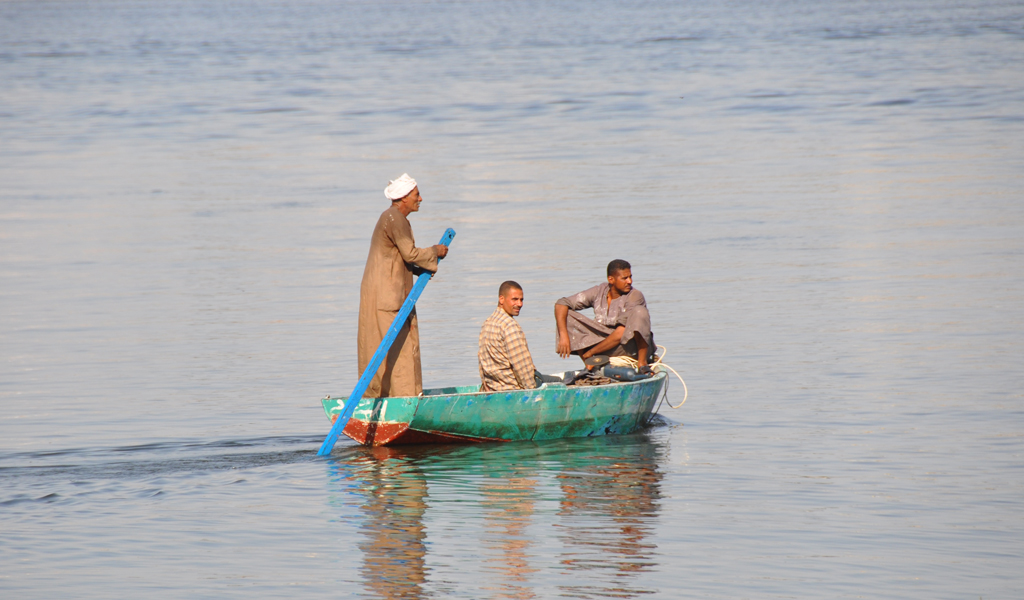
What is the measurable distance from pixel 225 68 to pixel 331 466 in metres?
43.7

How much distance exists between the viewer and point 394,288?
380 inches

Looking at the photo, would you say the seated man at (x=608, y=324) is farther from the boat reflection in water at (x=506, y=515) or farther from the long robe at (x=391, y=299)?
the long robe at (x=391, y=299)

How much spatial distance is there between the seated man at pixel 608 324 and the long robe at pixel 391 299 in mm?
1389

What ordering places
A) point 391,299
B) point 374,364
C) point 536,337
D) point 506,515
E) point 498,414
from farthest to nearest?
1. point 536,337
2. point 498,414
3. point 391,299
4. point 374,364
5. point 506,515

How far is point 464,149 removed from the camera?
29.2m

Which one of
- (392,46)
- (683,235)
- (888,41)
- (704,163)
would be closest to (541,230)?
(683,235)

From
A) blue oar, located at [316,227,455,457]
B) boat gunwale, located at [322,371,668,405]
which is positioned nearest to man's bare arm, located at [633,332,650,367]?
boat gunwale, located at [322,371,668,405]

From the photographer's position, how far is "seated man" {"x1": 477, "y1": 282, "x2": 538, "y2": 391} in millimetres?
9875

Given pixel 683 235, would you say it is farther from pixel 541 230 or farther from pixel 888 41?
pixel 888 41

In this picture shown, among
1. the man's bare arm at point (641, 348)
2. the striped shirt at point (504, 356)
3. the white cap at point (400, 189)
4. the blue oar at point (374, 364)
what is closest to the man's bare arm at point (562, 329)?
the man's bare arm at point (641, 348)

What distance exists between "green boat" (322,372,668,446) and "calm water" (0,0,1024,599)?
163 mm

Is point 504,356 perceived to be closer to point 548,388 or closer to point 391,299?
point 548,388

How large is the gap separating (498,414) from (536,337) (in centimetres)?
412

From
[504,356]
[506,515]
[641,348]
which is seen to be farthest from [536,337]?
[506,515]
